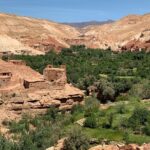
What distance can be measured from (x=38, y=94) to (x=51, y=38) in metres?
56.1

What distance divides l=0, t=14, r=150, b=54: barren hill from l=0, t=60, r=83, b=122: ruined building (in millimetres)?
41465

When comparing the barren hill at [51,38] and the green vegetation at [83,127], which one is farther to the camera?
the barren hill at [51,38]

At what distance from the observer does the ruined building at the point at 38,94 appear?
34.0 m

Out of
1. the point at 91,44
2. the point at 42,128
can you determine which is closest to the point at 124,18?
the point at 91,44

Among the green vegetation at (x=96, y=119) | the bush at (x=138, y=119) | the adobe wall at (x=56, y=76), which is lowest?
the green vegetation at (x=96, y=119)

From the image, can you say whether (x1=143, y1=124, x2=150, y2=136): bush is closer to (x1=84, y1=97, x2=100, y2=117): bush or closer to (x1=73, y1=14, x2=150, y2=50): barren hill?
(x1=84, y1=97, x2=100, y2=117): bush

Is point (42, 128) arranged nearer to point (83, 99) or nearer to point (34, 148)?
point (34, 148)

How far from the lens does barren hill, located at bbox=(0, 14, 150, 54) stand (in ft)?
271

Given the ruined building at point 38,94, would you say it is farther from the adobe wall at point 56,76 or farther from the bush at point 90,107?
the bush at point 90,107

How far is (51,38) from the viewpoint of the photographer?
90.4m

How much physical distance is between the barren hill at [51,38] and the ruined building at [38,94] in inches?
1632

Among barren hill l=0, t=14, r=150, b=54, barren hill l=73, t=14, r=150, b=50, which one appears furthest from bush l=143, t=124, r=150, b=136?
barren hill l=73, t=14, r=150, b=50

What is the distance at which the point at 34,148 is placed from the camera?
77.5 ft

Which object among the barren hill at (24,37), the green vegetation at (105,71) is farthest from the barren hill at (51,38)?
the green vegetation at (105,71)
